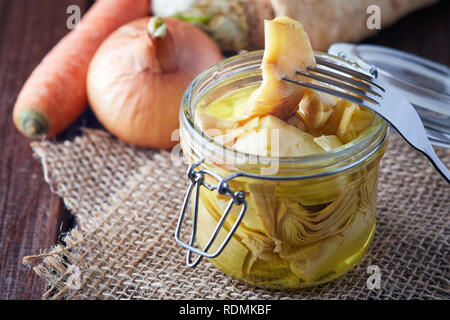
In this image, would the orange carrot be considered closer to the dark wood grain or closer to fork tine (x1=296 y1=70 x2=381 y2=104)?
Result: the dark wood grain

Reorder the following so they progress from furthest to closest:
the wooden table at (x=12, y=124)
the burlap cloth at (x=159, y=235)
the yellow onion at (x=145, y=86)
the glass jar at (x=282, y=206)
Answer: the yellow onion at (x=145, y=86) → the wooden table at (x=12, y=124) → the burlap cloth at (x=159, y=235) → the glass jar at (x=282, y=206)

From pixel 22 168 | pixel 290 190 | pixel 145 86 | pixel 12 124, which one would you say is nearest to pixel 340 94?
pixel 290 190

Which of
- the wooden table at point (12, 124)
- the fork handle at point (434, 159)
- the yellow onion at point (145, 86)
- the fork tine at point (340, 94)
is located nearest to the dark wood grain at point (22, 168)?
the wooden table at point (12, 124)

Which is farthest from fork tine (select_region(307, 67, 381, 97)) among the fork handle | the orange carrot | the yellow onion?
the orange carrot

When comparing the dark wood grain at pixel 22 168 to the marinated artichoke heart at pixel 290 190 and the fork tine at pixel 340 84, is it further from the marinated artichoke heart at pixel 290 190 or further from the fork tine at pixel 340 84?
the fork tine at pixel 340 84

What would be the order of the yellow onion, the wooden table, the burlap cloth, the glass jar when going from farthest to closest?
the yellow onion → the wooden table → the burlap cloth → the glass jar

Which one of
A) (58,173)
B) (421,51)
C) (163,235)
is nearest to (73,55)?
(58,173)
